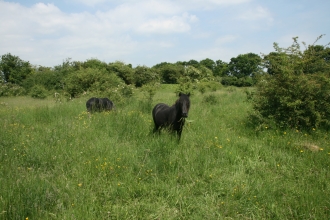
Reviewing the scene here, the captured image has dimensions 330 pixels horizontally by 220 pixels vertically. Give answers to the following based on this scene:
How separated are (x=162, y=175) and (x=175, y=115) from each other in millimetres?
2104

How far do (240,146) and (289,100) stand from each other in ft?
8.79

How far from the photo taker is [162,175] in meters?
3.72

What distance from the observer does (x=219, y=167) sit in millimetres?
4141

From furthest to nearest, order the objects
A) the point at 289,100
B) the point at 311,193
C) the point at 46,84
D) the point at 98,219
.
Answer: the point at 46,84 < the point at 289,100 < the point at 311,193 < the point at 98,219

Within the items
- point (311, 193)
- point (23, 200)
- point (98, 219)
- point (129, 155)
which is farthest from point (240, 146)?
point (23, 200)

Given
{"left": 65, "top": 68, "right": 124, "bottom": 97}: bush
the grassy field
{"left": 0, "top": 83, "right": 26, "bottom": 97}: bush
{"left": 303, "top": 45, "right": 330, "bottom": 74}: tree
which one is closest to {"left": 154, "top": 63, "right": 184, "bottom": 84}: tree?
{"left": 65, "top": 68, "right": 124, "bottom": 97}: bush

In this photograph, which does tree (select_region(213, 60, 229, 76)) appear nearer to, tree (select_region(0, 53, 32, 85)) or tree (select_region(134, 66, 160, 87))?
tree (select_region(134, 66, 160, 87))

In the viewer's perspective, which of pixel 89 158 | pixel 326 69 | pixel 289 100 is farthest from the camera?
pixel 326 69

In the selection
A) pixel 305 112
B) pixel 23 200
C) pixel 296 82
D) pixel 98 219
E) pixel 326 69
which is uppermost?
pixel 326 69

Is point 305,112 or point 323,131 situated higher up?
point 305,112

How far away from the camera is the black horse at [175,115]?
200 inches

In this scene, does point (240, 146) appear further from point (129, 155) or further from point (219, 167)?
point (129, 155)

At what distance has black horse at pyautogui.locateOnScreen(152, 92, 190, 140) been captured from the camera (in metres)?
5.07

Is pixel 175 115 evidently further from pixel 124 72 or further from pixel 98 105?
pixel 124 72
